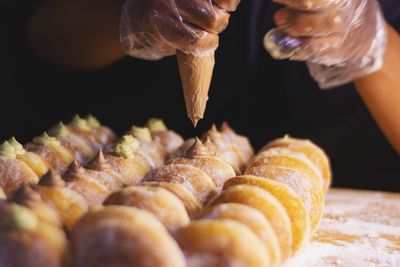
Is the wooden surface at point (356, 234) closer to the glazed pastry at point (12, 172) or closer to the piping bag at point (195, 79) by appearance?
the piping bag at point (195, 79)

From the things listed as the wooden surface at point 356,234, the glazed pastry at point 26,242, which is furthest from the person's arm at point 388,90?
the glazed pastry at point 26,242

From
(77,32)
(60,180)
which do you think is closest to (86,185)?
(60,180)

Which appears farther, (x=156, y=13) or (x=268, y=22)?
(x=268, y=22)

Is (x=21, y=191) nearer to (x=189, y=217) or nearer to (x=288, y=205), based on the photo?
→ (x=189, y=217)

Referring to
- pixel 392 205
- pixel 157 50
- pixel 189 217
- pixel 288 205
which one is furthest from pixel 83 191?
pixel 392 205

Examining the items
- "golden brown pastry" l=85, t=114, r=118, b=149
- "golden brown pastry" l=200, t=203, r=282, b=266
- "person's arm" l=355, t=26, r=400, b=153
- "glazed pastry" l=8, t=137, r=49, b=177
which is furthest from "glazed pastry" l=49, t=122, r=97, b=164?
"person's arm" l=355, t=26, r=400, b=153
